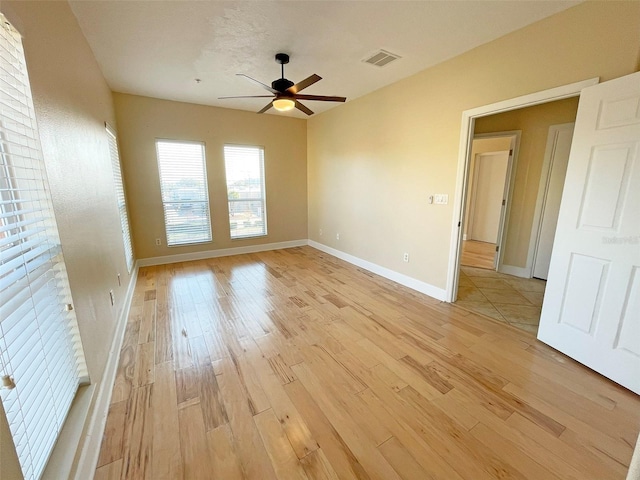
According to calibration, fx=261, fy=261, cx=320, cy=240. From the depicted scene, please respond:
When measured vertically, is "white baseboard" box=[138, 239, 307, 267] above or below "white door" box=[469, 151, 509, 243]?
below

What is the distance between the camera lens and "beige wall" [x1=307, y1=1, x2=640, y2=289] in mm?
1937

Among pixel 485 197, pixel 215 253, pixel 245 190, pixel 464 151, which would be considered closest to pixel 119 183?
pixel 215 253

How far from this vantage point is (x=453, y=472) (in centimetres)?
129

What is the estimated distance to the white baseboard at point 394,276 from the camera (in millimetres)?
3270

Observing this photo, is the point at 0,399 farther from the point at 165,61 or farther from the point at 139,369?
the point at 165,61

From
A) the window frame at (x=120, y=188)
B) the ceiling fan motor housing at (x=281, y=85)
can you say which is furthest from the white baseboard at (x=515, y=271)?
the window frame at (x=120, y=188)

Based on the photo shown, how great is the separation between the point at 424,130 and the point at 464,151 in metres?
0.61

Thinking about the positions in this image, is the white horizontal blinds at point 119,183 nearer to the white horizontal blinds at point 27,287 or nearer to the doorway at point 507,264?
the white horizontal blinds at point 27,287

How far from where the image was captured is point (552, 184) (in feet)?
12.0

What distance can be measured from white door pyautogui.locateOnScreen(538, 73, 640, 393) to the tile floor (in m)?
0.57

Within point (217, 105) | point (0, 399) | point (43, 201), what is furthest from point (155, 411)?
point (217, 105)

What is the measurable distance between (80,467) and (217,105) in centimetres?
481

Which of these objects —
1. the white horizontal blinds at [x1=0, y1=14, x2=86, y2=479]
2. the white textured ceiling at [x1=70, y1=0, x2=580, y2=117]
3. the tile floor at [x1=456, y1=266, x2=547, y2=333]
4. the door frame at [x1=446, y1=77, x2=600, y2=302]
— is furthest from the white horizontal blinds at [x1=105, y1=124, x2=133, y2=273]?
the tile floor at [x1=456, y1=266, x2=547, y2=333]

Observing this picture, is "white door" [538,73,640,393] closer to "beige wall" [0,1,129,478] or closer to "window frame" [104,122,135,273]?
"beige wall" [0,1,129,478]
